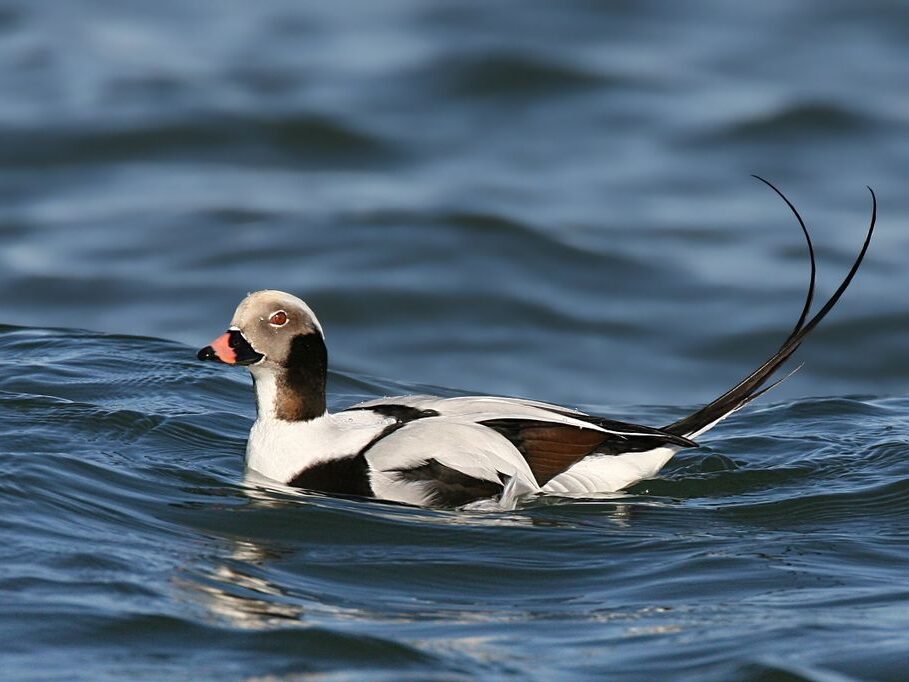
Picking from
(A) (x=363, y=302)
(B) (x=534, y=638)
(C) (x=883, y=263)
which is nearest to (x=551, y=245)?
(A) (x=363, y=302)

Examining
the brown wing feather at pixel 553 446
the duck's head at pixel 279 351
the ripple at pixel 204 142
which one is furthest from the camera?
the ripple at pixel 204 142

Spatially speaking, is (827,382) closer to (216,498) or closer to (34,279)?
(34,279)

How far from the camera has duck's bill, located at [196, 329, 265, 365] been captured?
628cm

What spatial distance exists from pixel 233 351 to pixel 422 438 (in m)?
0.79

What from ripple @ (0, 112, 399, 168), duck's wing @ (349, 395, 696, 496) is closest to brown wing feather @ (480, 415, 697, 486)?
duck's wing @ (349, 395, 696, 496)

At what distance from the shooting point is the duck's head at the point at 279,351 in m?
6.34

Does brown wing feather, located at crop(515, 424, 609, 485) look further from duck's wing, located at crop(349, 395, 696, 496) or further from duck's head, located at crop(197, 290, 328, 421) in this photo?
duck's head, located at crop(197, 290, 328, 421)

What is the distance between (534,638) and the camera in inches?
191

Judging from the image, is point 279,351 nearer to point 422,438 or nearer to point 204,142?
point 422,438

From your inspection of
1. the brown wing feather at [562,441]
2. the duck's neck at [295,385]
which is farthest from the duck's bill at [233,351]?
the brown wing feather at [562,441]

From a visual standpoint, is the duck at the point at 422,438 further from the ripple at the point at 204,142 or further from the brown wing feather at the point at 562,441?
the ripple at the point at 204,142

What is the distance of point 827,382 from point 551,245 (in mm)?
2744

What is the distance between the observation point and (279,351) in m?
6.40

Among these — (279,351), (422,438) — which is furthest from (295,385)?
(422,438)
